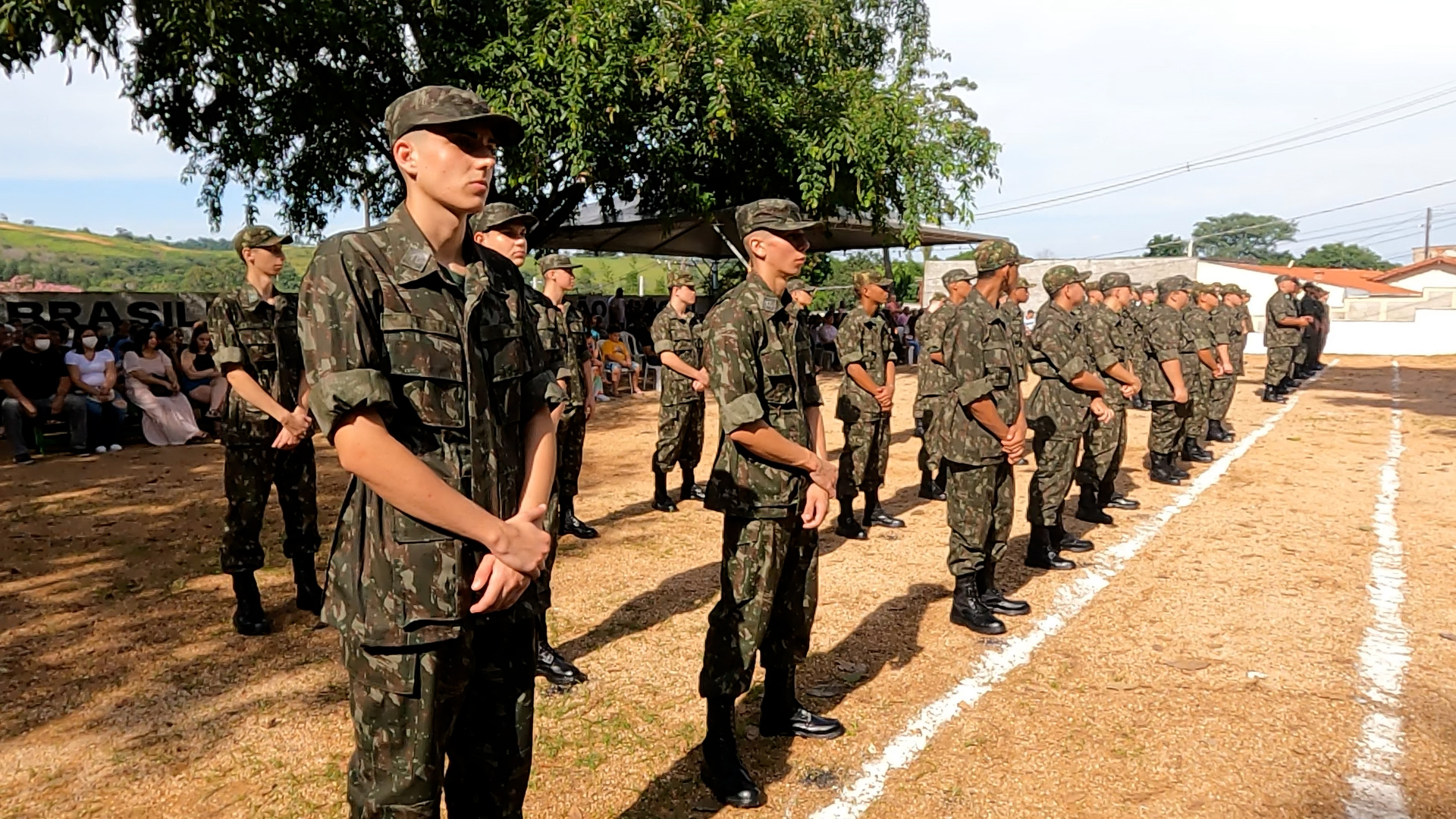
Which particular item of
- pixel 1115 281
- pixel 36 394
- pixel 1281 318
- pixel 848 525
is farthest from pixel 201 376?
pixel 1281 318

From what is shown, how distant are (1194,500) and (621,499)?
17.1 feet

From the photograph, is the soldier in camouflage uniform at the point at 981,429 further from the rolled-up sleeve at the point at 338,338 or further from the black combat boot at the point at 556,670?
the rolled-up sleeve at the point at 338,338

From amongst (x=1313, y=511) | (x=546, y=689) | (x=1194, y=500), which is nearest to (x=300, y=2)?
(x=546, y=689)

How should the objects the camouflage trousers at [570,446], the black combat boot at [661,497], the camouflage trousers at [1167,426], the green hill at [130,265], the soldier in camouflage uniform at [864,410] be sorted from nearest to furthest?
the camouflage trousers at [570,446]
the soldier in camouflage uniform at [864,410]
the black combat boot at [661,497]
the camouflage trousers at [1167,426]
the green hill at [130,265]

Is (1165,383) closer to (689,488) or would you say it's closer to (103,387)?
(689,488)

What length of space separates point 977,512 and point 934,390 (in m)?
3.05

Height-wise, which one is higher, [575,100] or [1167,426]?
[575,100]

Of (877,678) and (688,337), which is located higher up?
(688,337)

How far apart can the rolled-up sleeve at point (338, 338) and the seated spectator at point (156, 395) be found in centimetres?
1038

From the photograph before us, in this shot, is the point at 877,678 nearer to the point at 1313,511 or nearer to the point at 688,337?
the point at 688,337

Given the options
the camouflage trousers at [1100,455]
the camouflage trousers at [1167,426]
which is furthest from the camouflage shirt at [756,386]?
the camouflage trousers at [1167,426]

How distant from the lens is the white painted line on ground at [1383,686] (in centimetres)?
314

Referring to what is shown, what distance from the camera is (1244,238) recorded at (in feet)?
320

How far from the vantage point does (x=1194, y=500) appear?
795 centimetres
